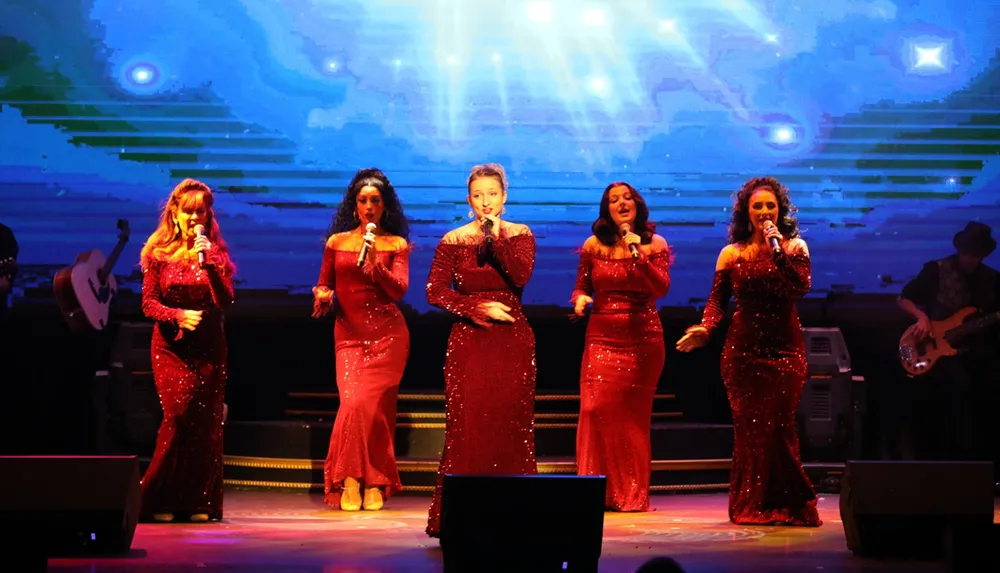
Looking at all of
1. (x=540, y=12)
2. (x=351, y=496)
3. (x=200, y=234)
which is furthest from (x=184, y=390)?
(x=540, y=12)

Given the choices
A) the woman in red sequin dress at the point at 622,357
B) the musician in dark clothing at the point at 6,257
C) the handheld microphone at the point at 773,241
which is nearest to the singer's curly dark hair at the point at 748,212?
the handheld microphone at the point at 773,241

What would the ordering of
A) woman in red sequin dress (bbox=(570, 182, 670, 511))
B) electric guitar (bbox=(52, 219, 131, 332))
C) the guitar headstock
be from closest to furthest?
woman in red sequin dress (bbox=(570, 182, 670, 511))
electric guitar (bbox=(52, 219, 131, 332))
the guitar headstock

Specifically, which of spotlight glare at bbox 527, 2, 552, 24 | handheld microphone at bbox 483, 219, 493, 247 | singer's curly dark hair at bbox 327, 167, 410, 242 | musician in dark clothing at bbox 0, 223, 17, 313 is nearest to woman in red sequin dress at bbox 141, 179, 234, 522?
singer's curly dark hair at bbox 327, 167, 410, 242

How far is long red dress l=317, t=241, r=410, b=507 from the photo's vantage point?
21.8ft

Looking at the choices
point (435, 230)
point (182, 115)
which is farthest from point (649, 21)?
point (182, 115)

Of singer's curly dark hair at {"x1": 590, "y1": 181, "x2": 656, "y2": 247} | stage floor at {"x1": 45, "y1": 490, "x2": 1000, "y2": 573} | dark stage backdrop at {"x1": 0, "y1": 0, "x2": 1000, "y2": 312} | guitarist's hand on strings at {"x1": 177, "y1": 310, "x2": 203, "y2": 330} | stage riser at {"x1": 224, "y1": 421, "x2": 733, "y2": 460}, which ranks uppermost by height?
dark stage backdrop at {"x1": 0, "y1": 0, "x2": 1000, "y2": 312}

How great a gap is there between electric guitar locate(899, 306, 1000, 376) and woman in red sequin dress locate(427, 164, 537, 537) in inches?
155

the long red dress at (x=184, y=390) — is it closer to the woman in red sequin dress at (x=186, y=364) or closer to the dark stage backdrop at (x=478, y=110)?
the woman in red sequin dress at (x=186, y=364)

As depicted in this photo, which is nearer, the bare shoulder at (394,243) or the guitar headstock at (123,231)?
the bare shoulder at (394,243)

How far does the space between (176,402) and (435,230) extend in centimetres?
292

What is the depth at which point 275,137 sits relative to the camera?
8594mm

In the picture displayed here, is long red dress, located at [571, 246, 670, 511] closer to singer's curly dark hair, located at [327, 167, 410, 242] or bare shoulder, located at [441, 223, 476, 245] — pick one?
singer's curly dark hair, located at [327, 167, 410, 242]

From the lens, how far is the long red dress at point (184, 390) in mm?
6074

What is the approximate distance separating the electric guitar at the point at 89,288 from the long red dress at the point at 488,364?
363 centimetres
